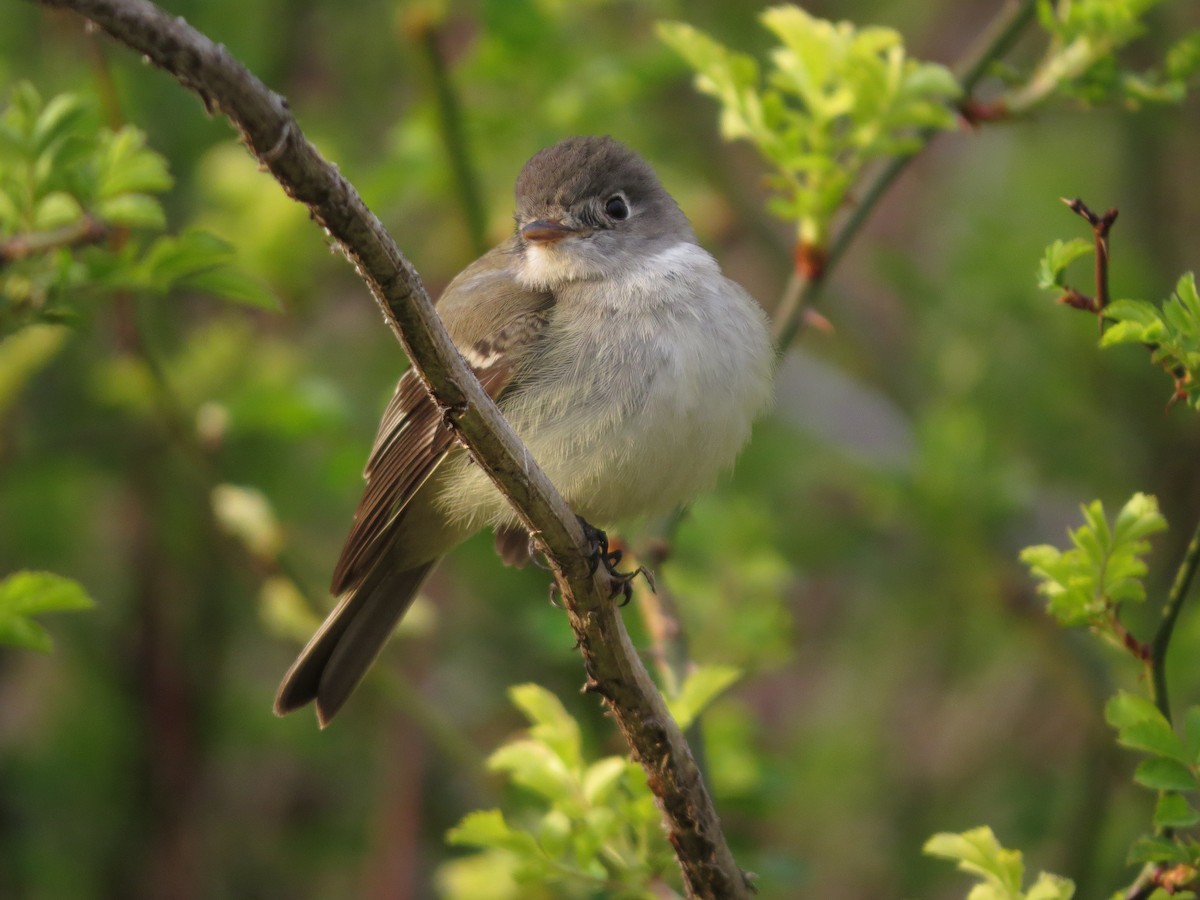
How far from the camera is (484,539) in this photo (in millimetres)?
5453

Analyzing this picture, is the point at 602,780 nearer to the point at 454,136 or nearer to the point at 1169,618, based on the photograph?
the point at 1169,618

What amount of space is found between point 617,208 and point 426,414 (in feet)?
3.03

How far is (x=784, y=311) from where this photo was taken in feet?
11.3

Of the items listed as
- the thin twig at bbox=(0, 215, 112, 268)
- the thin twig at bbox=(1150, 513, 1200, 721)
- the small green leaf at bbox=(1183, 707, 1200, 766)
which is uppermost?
the thin twig at bbox=(0, 215, 112, 268)

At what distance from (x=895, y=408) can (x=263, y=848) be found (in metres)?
3.15

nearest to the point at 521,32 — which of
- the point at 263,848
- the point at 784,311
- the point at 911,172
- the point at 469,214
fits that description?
the point at 469,214

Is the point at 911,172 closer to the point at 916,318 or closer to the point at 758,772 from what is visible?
the point at 916,318

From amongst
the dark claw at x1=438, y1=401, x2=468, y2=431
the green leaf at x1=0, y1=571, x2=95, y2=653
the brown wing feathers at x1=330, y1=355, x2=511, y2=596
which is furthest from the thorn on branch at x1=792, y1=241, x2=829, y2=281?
the green leaf at x1=0, y1=571, x2=95, y2=653

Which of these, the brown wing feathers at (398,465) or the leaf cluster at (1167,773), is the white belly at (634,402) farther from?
the leaf cluster at (1167,773)

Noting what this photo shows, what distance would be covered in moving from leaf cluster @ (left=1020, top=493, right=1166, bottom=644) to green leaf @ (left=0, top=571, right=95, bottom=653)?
5.33 ft

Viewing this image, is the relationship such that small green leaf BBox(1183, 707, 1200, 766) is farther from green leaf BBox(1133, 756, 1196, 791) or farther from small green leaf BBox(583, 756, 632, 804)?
small green leaf BBox(583, 756, 632, 804)

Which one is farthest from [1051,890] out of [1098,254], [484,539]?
[484,539]

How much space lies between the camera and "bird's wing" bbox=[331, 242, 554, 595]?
3.41 meters

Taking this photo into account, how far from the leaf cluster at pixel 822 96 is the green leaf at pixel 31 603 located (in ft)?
5.56
